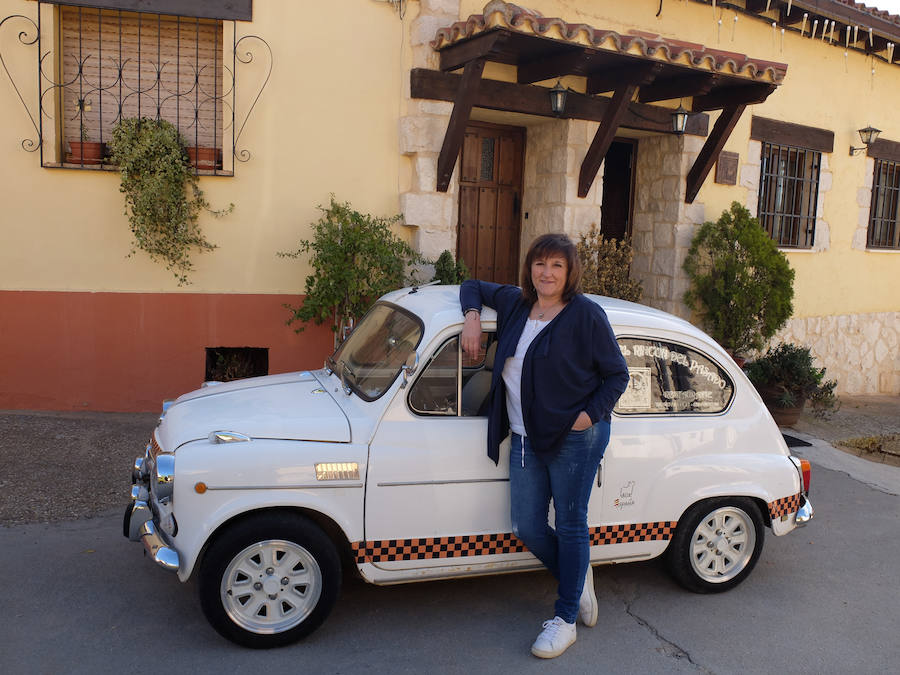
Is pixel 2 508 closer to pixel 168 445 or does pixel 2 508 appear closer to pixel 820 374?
pixel 168 445

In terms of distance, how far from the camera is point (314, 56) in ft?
23.4

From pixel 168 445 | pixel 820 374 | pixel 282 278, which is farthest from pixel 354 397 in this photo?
pixel 820 374

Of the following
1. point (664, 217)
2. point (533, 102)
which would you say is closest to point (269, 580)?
point (533, 102)

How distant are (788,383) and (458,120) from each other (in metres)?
4.65

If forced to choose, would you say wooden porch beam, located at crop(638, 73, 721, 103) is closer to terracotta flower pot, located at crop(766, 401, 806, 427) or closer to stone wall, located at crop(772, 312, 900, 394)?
terracotta flower pot, located at crop(766, 401, 806, 427)

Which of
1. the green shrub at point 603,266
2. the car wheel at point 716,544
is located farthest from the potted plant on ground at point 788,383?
the car wheel at point 716,544

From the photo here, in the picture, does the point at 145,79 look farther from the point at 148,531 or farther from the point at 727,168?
the point at 727,168

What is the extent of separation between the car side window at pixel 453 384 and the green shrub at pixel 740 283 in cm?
602

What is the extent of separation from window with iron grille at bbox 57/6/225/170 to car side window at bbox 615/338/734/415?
4752mm

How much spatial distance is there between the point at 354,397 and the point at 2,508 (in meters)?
2.70

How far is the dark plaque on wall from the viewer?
930 centimetres

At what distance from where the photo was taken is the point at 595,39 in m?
6.73

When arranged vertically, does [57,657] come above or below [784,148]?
below

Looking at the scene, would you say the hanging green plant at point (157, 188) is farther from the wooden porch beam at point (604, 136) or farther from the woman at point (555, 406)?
the woman at point (555, 406)
